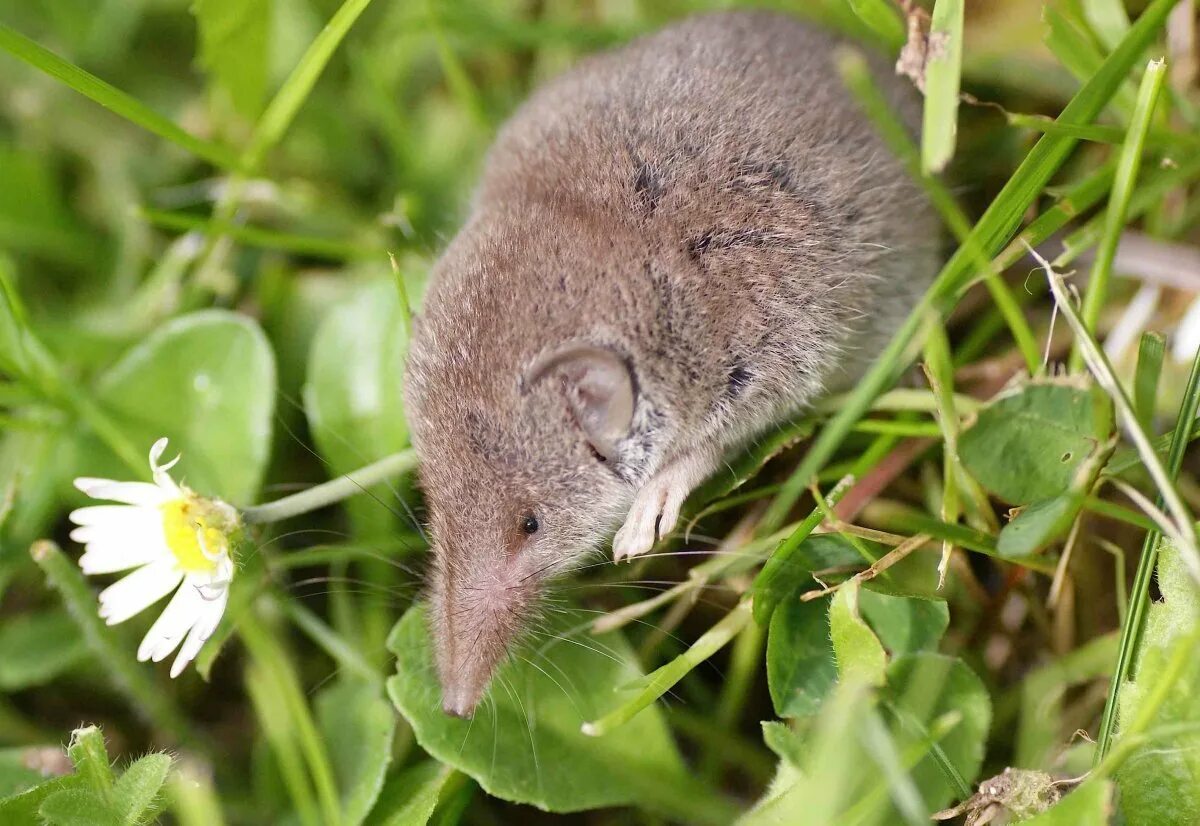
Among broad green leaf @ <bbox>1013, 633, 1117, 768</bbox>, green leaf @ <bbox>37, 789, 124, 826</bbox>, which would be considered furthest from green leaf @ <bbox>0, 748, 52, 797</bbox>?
broad green leaf @ <bbox>1013, 633, 1117, 768</bbox>

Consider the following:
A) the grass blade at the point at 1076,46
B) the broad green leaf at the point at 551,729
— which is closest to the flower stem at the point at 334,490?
the broad green leaf at the point at 551,729

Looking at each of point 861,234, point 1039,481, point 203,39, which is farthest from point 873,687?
point 203,39

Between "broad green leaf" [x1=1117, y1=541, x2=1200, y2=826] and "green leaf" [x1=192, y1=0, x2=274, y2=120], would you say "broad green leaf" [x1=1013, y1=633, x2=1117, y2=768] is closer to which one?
"broad green leaf" [x1=1117, y1=541, x2=1200, y2=826]

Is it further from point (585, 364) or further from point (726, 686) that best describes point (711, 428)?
point (726, 686)

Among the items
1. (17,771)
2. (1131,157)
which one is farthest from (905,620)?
(17,771)

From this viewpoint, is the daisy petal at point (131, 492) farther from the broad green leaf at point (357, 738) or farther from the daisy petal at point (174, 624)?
the broad green leaf at point (357, 738)

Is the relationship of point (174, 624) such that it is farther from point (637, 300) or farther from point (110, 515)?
point (637, 300)

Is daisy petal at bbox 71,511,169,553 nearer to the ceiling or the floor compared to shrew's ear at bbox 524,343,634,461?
nearer to the floor
